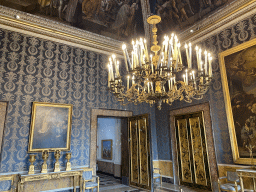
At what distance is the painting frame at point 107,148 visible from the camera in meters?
10.3

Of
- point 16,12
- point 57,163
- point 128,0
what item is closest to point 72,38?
point 16,12

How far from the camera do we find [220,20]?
5.93 m

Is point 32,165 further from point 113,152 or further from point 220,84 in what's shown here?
point 220,84

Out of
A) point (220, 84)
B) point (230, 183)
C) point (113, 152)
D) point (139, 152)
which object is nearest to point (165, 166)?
point (139, 152)

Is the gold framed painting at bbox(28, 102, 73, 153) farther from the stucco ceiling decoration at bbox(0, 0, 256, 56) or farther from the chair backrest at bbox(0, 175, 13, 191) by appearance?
the stucco ceiling decoration at bbox(0, 0, 256, 56)

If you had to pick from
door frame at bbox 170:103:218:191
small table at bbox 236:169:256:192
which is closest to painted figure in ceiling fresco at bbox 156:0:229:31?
door frame at bbox 170:103:218:191

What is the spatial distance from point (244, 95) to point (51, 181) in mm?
6129

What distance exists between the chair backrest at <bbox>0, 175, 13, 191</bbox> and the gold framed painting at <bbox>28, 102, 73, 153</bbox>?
822 millimetres

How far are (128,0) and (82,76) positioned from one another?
3.34 metres

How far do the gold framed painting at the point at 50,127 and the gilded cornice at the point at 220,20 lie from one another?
5086mm

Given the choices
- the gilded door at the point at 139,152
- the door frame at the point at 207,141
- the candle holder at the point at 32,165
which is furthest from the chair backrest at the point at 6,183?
the door frame at the point at 207,141

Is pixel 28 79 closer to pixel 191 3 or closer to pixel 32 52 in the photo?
pixel 32 52

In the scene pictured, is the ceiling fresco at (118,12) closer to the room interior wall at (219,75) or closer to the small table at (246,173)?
the room interior wall at (219,75)

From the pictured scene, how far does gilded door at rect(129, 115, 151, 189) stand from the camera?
6.53 metres
